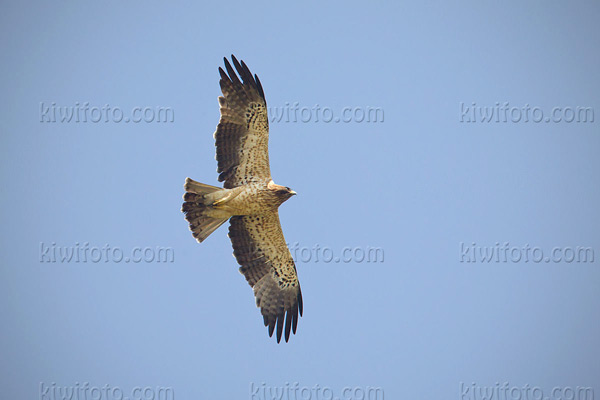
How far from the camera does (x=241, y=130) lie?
11.6 m

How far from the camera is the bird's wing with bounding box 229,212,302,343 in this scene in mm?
12516

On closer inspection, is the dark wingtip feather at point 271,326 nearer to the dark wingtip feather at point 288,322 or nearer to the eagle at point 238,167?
the dark wingtip feather at point 288,322

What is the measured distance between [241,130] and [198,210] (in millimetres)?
1683

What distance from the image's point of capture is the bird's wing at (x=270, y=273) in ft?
41.1

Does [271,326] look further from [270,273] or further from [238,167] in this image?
[238,167]

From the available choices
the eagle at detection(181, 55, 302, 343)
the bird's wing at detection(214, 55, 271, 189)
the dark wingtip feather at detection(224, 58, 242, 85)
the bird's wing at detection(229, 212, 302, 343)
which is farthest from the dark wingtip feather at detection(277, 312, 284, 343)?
the dark wingtip feather at detection(224, 58, 242, 85)

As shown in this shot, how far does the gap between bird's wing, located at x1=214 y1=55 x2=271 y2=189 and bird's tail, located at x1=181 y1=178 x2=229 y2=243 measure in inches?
17.9

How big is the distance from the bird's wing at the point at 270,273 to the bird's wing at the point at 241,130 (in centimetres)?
123

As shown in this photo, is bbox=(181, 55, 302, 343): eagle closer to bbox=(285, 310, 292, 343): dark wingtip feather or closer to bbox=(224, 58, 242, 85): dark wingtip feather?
bbox=(224, 58, 242, 85): dark wingtip feather

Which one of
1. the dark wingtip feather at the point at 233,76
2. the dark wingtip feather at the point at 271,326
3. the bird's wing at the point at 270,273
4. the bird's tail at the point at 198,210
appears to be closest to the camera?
the bird's tail at the point at 198,210

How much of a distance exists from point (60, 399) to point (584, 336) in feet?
119

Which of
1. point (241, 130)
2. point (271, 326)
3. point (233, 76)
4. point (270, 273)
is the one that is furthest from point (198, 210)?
point (271, 326)

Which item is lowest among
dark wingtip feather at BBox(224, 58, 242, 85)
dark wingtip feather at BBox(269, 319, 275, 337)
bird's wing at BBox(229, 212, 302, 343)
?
dark wingtip feather at BBox(269, 319, 275, 337)

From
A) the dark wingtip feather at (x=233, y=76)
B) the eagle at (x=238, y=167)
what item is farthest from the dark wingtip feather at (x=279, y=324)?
the dark wingtip feather at (x=233, y=76)
